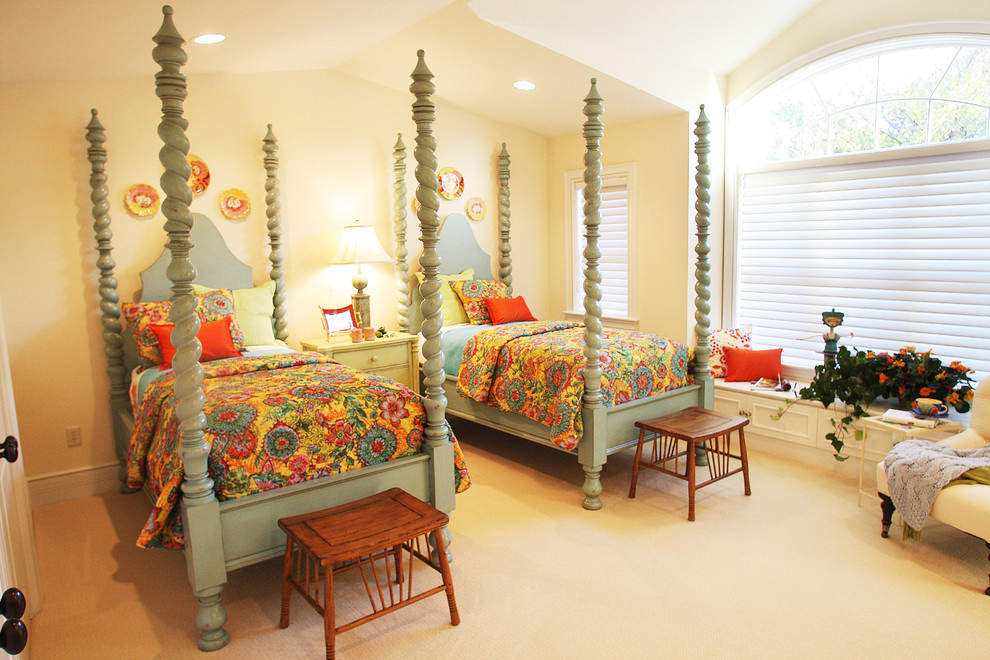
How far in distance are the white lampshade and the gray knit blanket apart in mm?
3405

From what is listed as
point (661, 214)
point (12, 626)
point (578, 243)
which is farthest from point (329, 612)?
point (578, 243)

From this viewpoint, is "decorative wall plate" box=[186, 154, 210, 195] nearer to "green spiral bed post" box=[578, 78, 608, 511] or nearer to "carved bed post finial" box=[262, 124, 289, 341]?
"carved bed post finial" box=[262, 124, 289, 341]

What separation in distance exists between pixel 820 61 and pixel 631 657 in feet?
13.2

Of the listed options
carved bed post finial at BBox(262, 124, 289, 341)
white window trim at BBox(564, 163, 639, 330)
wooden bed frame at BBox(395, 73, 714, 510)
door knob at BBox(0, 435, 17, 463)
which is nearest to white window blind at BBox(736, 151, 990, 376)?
white window trim at BBox(564, 163, 639, 330)

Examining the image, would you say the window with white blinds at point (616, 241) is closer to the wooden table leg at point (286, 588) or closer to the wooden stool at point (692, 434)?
the wooden stool at point (692, 434)

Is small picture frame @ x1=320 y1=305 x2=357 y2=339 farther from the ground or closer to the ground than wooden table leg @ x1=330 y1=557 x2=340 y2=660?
farther from the ground

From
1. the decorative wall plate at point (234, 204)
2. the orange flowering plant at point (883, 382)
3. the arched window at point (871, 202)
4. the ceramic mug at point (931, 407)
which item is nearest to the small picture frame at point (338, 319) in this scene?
the decorative wall plate at point (234, 204)

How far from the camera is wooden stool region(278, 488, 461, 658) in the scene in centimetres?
224

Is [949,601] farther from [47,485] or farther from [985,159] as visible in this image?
[47,485]

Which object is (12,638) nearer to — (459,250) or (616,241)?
(459,250)

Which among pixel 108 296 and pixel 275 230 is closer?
pixel 108 296

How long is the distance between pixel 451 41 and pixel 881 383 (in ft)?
11.0

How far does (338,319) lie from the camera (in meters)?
4.77

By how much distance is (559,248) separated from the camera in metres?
6.07
